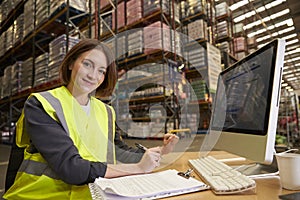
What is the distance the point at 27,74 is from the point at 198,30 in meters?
2.65

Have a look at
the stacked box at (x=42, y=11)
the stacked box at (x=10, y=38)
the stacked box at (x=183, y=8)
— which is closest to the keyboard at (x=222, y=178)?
the stacked box at (x=42, y=11)

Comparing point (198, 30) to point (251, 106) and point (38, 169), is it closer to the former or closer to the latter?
point (251, 106)

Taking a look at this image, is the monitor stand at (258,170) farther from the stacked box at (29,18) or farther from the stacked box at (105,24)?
the stacked box at (29,18)

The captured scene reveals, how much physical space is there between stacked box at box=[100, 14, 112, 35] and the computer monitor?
7.70 feet

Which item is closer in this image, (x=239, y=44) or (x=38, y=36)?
(x=38, y=36)

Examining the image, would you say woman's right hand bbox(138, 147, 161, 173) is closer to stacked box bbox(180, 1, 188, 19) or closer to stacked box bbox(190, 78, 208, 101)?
stacked box bbox(190, 78, 208, 101)

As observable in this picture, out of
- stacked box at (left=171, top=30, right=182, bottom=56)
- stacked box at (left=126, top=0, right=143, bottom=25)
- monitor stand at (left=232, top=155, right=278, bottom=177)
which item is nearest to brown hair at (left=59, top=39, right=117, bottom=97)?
monitor stand at (left=232, top=155, right=278, bottom=177)

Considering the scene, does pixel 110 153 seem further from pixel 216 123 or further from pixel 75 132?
pixel 216 123

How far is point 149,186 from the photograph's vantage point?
510 millimetres

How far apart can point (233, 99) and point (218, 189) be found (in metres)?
0.44

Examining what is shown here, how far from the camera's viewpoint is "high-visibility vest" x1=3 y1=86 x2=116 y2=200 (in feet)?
2.02

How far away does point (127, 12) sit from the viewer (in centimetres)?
328

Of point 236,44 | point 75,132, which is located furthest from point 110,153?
point 236,44

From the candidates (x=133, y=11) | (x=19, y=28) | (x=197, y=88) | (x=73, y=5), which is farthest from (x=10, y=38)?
(x=197, y=88)
